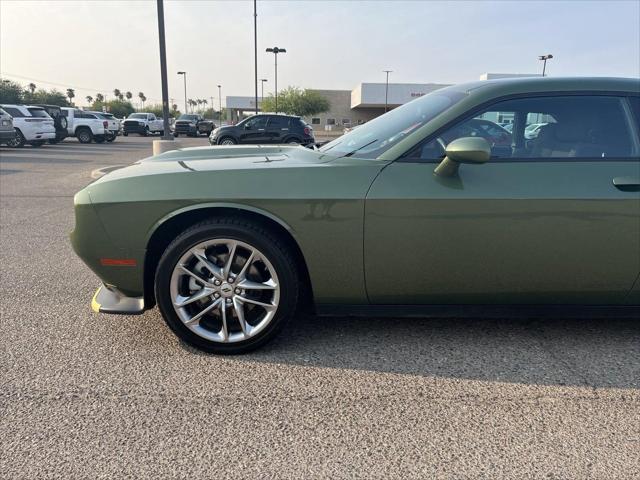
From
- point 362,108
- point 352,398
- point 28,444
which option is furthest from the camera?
point 362,108

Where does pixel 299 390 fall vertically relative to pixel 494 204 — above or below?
below

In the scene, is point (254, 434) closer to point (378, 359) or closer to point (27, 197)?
point (378, 359)

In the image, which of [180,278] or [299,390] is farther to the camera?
[180,278]

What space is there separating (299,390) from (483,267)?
1.22m

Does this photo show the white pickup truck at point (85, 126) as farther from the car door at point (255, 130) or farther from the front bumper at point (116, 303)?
the front bumper at point (116, 303)

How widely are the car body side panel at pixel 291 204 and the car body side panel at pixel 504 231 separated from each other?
106mm

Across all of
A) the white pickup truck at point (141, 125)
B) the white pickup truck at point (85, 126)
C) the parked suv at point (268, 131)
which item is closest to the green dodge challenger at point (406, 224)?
the parked suv at point (268, 131)

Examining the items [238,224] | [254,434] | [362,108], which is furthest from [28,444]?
[362,108]

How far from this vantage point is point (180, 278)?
101 inches

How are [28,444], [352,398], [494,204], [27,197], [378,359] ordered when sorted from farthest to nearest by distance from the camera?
[27,197] → [378,359] → [494,204] → [352,398] → [28,444]

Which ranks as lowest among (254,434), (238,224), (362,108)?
(254,434)

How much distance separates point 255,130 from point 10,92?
47.3 m

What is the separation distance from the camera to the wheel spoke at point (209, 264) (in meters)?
2.52

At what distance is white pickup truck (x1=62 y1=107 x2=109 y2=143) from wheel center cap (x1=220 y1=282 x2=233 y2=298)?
24.5 m
